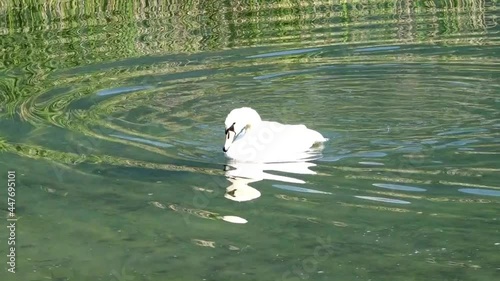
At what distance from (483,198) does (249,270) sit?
6.32ft

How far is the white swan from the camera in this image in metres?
9.51

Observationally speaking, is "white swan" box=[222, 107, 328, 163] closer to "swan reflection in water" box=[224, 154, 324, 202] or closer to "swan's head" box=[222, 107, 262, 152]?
"swan's head" box=[222, 107, 262, 152]

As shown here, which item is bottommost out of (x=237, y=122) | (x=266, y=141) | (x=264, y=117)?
(x=264, y=117)

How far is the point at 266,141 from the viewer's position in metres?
9.74

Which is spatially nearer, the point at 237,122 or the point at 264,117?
the point at 237,122

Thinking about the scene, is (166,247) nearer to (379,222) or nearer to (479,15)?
(379,222)

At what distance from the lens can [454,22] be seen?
15.3 meters

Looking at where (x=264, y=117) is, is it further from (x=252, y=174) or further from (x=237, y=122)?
(x=252, y=174)

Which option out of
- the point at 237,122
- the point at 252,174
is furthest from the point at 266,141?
the point at 252,174

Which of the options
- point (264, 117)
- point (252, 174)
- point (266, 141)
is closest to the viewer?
point (252, 174)

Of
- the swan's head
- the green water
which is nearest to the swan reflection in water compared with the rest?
the green water

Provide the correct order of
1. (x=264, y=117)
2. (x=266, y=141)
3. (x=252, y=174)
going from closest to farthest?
1. (x=252, y=174)
2. (x=266, y=141)
3. (x=264, y=117)

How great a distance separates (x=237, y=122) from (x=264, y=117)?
160 centimetres

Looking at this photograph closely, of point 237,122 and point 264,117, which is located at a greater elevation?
point 237,122
